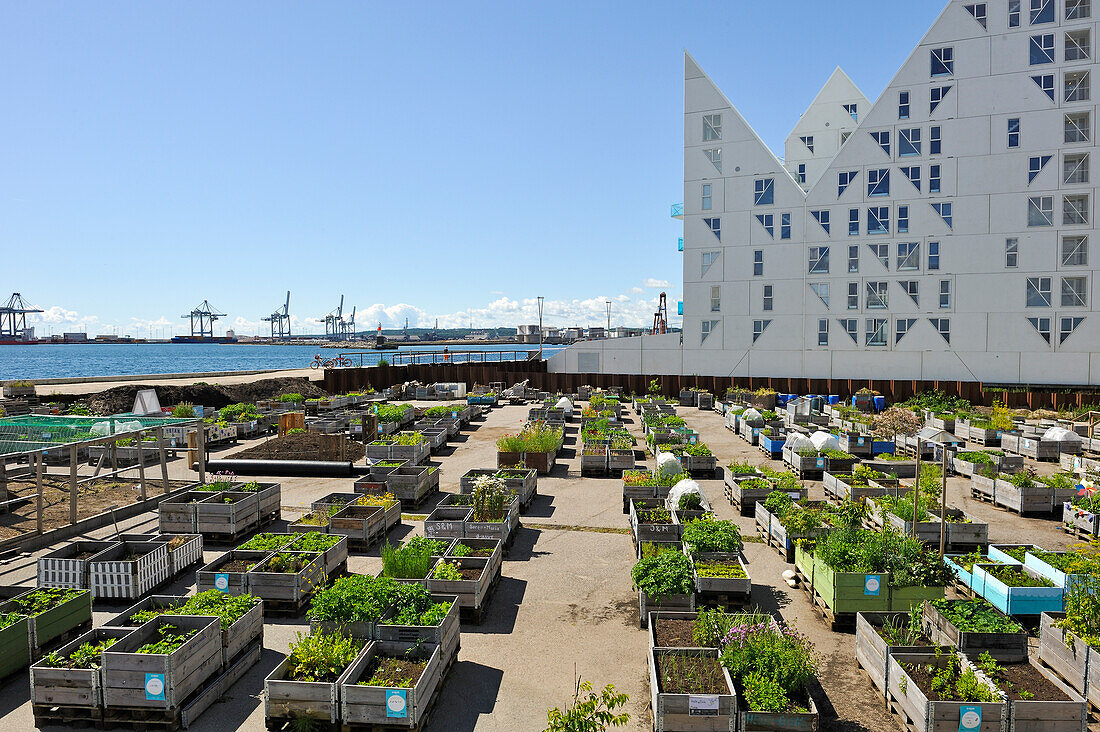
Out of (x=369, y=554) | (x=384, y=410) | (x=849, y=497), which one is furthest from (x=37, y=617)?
Result: (x=384, y=410)

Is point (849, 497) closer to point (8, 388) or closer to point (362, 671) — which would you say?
point (362, 671)

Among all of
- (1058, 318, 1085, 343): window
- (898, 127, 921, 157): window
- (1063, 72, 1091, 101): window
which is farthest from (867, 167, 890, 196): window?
(1058, 318, 1085, 343): window

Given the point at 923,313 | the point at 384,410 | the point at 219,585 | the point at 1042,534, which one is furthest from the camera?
the point at 923,313

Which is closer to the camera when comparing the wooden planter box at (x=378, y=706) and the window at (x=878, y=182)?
the wooden planter box at (x=378, y=706)

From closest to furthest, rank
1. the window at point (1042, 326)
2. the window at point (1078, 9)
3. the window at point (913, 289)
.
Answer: the window at point (1078, 9) < the window at point (1042, 326) < the window at point (913, 289)

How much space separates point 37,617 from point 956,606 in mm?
13717

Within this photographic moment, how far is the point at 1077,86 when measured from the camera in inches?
1649

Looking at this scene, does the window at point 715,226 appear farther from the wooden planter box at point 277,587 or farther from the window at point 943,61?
the wooden planter box at point 277,587

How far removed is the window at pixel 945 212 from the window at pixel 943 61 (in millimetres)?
8741

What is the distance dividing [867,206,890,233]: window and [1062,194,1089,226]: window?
33.2ft

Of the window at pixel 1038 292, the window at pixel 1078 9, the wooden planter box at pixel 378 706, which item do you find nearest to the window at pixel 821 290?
the window at pixel 1038 292

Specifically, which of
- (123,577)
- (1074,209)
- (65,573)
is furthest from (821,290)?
(65,573)

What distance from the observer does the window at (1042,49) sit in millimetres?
42125

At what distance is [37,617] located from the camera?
385 inches
